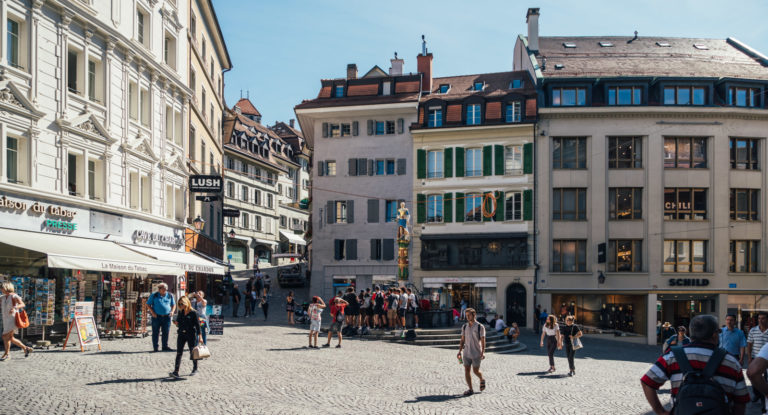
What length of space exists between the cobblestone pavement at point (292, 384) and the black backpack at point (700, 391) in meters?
6.97

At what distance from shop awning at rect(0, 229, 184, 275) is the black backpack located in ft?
52.3

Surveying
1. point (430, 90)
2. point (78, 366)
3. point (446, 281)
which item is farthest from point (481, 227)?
point (78, 366)

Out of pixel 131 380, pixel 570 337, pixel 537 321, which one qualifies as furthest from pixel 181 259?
pixel 537 321

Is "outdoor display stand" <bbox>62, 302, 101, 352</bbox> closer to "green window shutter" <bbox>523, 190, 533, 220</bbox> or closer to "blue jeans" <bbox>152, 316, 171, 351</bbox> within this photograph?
"blue jeans" <bbox>152, 316, 171, 351</bbox>

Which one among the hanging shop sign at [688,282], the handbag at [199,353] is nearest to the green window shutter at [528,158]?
the hanging shop sign at [688,282]

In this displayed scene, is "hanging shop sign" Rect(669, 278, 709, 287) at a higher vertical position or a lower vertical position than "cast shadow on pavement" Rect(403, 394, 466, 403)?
higher

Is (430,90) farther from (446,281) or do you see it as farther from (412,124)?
(446,281)

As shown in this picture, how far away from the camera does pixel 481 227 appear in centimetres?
4381

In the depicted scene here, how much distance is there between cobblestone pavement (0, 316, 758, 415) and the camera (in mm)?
12070

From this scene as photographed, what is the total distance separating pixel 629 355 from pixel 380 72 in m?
30.0

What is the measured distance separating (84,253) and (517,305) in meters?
27.8

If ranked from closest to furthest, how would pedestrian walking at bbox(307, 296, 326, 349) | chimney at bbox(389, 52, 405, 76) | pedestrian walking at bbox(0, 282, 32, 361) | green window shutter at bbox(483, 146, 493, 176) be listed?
pedestrian walking at bbox(0, 282, 32, 361)
pedestrian walking at bbox(307, 296, 326, 349)
green window shutter at bbox(483, 146, 493, 176)
chimney at bbox(389, 52, 405, 76)

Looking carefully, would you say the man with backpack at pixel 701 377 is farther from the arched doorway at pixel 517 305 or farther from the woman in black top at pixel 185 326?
the arched doorway at pixel 517 305

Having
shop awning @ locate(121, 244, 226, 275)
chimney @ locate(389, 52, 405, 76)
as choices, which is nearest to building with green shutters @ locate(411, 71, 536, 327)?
chimney @ locate(389, 52, 405, 76)
